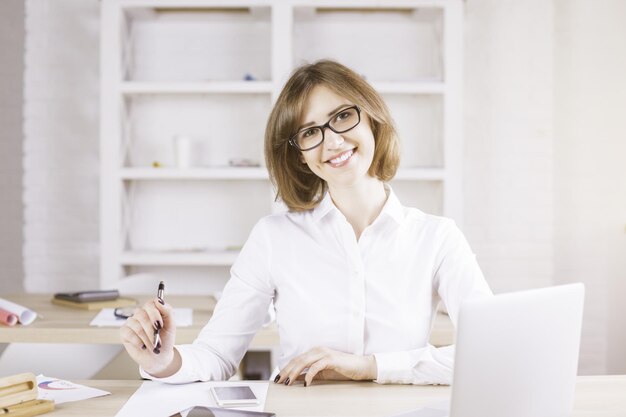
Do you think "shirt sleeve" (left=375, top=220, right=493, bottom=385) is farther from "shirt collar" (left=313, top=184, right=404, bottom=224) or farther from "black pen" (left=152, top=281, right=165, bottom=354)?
"black pen" (left=152, top=281, right=165, bottom=354)

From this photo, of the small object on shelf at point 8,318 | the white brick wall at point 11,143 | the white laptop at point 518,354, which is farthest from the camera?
the white brick wall at point 11,143

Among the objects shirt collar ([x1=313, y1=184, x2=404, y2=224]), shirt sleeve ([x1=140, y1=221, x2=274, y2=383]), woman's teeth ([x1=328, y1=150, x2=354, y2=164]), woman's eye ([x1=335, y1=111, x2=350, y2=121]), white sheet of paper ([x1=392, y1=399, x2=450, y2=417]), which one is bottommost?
white sheet of paper ([x1=392, y1=399, x2=450, y2=417])

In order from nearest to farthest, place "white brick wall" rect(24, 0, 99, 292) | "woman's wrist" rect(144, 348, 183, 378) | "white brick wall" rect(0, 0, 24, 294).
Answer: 1. "woman's wrist" rect(144, 348, 183, 378)
2. "white brick wall" rect(0, 0, 24, 294)
3. "white brick wall" rect(24, 0, 99, 292)

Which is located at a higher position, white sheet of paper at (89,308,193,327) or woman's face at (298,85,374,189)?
woman's face at (298,85,374,189)

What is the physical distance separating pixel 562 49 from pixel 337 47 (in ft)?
4.26

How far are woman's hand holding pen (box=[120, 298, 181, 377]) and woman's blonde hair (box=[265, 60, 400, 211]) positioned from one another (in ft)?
1.83

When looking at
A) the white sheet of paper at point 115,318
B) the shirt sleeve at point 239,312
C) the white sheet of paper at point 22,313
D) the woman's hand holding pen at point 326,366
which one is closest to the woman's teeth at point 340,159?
the shirt sleeve at point 239,312

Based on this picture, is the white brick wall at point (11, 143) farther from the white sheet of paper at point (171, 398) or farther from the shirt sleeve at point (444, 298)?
the shirt sleeve at point (444, 298)

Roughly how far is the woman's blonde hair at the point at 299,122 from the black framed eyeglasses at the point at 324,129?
0.07 ft

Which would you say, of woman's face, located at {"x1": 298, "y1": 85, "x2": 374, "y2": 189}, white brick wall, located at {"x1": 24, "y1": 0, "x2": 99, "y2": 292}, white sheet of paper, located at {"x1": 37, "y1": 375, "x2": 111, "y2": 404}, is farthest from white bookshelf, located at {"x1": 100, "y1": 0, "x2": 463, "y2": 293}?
white sheet of paper, located at {"x1": 37, "y1": 375, "x2": 111, "y2": 404}

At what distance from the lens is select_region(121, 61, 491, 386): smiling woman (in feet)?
5.29

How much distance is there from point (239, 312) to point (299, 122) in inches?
20.5

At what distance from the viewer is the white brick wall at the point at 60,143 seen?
12.1 feet

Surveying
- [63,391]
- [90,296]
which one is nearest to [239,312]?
[63,391]
